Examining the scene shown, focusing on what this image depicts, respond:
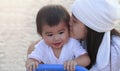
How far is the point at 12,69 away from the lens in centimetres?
427

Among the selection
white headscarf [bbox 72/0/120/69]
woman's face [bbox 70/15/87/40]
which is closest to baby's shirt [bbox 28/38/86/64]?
woman's face [bbox 70/15/87/40]

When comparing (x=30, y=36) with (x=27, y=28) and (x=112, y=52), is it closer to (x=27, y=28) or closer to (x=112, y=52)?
(x=27, y=28)

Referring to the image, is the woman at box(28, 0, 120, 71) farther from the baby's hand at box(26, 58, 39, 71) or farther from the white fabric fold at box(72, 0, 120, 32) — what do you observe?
the baby's hand at box(26, 58, 39, 71)

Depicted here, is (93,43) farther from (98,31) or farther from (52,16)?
(52,16)

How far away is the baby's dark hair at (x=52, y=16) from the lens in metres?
2.51

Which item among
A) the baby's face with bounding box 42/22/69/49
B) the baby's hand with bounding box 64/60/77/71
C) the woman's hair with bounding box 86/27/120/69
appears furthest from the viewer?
the woman's hair with bounding box 86/27/120/69

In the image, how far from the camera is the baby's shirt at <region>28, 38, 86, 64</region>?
2.59 meters

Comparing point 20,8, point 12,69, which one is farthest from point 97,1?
point 20,8

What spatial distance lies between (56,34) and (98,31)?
284 millimetres

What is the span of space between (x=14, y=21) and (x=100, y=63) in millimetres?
2877

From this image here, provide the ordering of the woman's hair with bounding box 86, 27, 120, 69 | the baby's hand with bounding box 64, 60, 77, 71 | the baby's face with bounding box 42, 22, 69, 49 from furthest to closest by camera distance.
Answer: the woman's hair with bounding box 86, 27, 120, 69 < the baby's face with bounding box 42, 22, 69, 49 < the baby's hand with bounding box 64, 60, 77, 71

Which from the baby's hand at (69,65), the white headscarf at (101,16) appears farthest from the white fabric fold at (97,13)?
the baby's hand at (69,65)

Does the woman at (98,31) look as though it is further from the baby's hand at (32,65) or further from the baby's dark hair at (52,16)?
the baby's hand at (32,65)

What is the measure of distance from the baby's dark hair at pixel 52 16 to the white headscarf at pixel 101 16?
9cm
